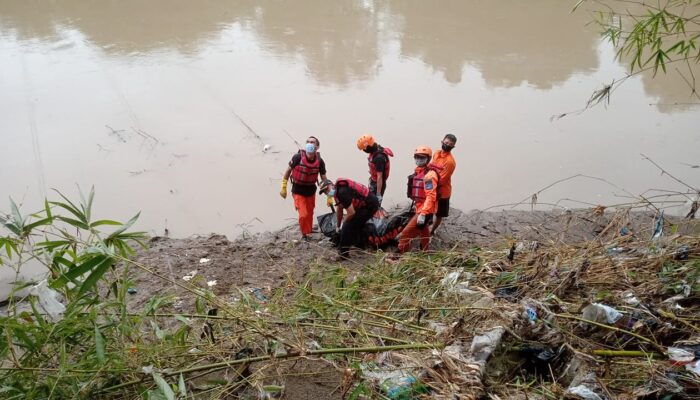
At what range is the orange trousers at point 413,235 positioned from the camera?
4.80 metres

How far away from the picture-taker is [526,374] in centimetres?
236

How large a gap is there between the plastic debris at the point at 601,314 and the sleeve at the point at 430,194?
225 cm

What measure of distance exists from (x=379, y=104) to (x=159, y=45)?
16.0ft

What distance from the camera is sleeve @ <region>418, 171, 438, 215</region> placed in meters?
4.58

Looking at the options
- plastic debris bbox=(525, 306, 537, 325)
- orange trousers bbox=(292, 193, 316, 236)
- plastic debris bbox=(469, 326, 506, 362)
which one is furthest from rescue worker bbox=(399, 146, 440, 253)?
plastic debris bbox=(469, 326, 506, 362)

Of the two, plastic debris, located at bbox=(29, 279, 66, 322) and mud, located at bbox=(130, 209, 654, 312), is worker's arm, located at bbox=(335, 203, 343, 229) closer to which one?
mud, located at bbox=(130, 209, 654, 312)

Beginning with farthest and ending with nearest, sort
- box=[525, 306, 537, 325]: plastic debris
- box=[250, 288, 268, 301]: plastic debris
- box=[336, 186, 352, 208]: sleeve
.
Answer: box=[336, 186, 352, 208]: sleeve < box=[250, 288, 268, 301]: plastic debris < box=[525, 306, 537, 325]: plastic debris

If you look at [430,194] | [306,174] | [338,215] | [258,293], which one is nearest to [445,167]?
[430,194]

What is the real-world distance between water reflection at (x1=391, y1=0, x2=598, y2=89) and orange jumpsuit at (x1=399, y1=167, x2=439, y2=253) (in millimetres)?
5054

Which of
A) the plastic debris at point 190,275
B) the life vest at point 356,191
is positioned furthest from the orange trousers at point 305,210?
the plastic debris at point 190,275

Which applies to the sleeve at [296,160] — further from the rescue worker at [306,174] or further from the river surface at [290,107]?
the river surface at [290,107]

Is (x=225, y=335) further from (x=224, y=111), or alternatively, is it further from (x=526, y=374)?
(x=224, y=111)

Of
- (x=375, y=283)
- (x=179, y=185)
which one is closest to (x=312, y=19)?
(x=179, y=185)

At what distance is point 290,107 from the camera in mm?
8055
